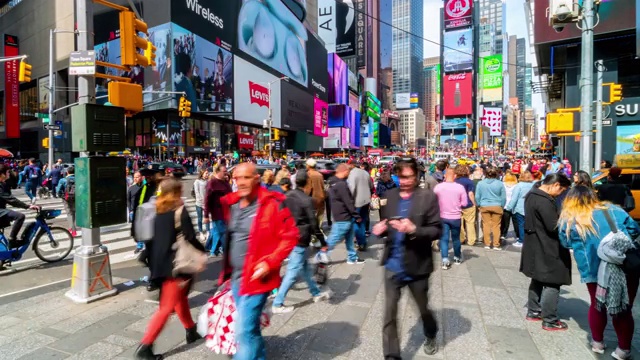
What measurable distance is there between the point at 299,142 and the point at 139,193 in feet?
185

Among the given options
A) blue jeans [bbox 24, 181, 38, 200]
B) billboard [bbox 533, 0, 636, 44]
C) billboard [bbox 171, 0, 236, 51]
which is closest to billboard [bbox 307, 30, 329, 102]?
billboard [bbox 171, 0, 236, 51]

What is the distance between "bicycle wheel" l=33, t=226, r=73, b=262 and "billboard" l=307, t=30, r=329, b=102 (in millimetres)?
63925

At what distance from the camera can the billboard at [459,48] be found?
92.3 m

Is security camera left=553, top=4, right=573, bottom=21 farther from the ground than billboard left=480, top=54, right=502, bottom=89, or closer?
closer

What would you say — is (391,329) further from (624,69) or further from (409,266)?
(624,69)

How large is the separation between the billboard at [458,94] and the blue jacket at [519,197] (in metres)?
94.0

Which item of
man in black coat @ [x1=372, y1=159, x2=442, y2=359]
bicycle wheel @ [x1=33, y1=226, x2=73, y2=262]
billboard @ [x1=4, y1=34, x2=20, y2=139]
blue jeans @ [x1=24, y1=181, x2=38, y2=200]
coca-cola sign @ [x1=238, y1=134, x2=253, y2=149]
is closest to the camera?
man in black coat @ [x1=372, y1=159, x2=442, y2=359]

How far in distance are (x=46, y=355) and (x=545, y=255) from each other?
5.36 metres

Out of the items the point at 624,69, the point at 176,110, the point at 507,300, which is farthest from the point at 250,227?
the point at 176,110

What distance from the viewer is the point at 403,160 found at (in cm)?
352

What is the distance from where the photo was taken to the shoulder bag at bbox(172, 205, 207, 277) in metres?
3.43

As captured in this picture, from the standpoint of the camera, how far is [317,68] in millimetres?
72938

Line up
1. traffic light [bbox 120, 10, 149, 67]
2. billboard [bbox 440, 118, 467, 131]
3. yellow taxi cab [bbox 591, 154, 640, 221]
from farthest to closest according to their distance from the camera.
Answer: billboard [bbox 440, 118, 467, 131] < yellow taxi cab [bbox 591, 154, 640, 221] < traffic light [bbox 120, 10, 149, 67]

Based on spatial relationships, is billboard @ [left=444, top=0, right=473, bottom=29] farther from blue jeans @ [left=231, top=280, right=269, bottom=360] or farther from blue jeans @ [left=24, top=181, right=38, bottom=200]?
blue jeans @ [left=231, top=280, right=269, bottom=360]
